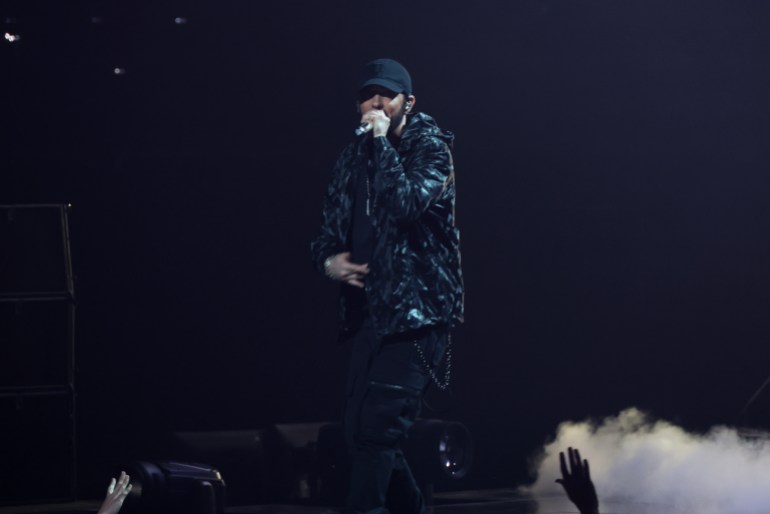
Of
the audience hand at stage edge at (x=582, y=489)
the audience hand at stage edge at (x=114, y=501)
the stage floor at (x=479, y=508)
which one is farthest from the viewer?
the stage floor at (x=479, y=508)

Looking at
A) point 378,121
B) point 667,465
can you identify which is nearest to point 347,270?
point 378,121

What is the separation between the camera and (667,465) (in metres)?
6.15

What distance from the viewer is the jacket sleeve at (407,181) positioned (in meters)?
3.60

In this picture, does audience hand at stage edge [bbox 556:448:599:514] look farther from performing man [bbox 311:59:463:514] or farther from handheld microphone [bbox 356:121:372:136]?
handheld microphone [bbox 356:121:372:136]

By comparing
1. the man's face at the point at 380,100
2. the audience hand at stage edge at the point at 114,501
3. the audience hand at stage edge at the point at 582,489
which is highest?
the man's face at the point at 380,100

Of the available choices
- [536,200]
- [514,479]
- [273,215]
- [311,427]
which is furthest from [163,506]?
[536,200]

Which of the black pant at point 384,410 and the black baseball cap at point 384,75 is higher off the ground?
the black baseball cap at point 384,75

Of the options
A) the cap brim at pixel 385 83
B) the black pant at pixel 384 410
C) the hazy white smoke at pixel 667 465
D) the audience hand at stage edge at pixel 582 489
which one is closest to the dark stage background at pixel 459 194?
the hazy white smoke at pixel 667 465

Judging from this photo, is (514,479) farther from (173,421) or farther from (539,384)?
(173,421)

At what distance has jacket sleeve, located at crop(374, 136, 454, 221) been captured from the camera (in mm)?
3604

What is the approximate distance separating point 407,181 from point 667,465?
3.09m

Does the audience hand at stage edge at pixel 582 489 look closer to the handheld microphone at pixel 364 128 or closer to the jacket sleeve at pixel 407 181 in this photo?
A: the jacket sleeve at pixel 407 181

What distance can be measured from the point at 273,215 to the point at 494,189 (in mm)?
1253

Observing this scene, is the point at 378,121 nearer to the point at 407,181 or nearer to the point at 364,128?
the point at 364,128
